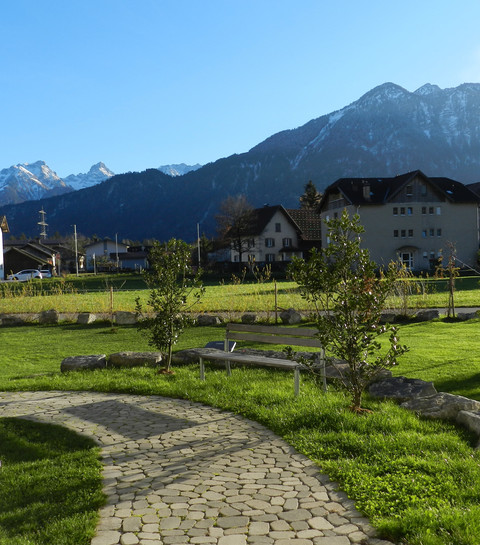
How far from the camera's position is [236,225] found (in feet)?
238

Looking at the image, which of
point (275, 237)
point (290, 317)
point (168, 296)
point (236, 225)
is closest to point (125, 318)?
point (290, 317)

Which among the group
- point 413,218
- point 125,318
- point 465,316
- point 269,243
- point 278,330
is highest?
point 413,218

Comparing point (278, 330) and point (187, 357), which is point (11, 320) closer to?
point (187, 357)

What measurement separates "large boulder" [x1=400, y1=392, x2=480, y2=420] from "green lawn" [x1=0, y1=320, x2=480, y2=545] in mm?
246

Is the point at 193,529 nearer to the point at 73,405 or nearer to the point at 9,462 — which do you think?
the point at 9,462

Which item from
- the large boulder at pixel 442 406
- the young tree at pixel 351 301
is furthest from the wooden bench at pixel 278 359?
the large boulder at pixel 442 406

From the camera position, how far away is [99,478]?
17.3 feet

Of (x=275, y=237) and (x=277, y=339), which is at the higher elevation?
(x=275, y=237)

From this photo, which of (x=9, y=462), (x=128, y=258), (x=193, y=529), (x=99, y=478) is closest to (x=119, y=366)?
(x=9, y=462)

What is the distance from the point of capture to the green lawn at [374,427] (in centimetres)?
434

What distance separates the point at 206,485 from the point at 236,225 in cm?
6795

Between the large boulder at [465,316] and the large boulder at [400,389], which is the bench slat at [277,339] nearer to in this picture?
the large boulder at [400,389]

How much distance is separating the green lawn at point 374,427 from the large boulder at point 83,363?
0.28 m

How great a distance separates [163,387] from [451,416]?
4.54m
